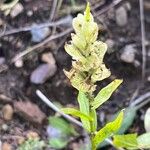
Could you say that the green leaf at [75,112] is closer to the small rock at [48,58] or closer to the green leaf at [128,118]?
the green leaf at [128,118]

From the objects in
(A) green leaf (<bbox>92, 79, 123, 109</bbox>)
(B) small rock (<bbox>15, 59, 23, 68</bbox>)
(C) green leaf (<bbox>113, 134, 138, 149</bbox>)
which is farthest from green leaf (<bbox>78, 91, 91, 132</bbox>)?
(B) small rock (<bbox>15, 59, 23, 68</bbox>)

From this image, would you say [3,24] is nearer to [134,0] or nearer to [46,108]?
[46,108]

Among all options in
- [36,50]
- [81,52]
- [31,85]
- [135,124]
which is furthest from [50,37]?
[81,52]

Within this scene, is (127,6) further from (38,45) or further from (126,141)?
(126,141)

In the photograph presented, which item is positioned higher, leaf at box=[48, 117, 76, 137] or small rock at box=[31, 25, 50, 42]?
small rock at box=[31, 25, 50, 42]

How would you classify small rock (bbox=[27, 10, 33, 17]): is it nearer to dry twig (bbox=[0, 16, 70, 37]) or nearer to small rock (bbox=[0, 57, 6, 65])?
dry twig (bbox=[0, 16, 70, 37])
